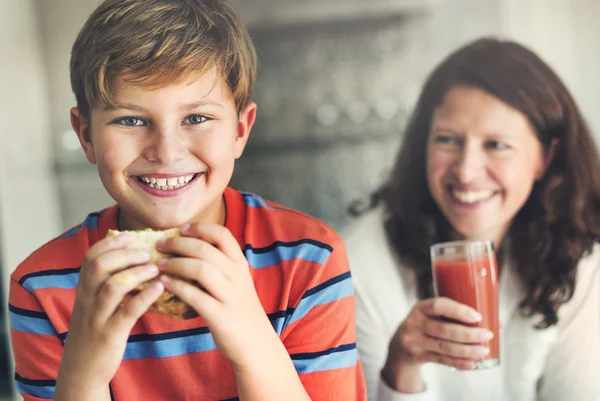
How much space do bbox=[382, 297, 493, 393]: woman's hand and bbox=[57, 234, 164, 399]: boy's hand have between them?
1.66 ft

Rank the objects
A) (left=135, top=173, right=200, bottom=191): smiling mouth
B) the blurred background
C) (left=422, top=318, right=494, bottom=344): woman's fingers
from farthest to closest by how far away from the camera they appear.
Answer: the blurred background, (left=422, top=318, right=494, bottom=344): woman's fingers, (left=135, top=173, right=200, bottom=191): smiling mouth

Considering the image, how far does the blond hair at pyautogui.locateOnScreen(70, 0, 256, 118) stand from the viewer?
0.69m

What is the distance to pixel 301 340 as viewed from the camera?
778 millimetres

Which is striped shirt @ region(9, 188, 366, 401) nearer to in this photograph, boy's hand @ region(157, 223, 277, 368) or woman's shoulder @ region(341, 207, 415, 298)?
boy's hand @ region(157, 223, 277, 368)

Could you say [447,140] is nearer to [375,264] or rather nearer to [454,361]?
[375,264]

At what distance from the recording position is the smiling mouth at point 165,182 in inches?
28.0

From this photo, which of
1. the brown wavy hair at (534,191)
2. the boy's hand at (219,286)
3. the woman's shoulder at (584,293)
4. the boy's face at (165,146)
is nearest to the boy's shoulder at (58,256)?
the boy's face at (165,146)

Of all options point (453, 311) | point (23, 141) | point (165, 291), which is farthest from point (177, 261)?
point (23, 141)

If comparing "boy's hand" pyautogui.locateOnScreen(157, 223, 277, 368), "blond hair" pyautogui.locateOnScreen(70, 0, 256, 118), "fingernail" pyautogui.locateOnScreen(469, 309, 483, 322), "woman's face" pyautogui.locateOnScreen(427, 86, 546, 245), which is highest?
"blond hair" pyautogui.locateOnScreen(70, 0, 256, 118)

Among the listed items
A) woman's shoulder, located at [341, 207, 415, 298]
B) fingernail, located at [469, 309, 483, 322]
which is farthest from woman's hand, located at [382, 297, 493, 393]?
woman's shoulder, located at [341, 207, 415, 298]

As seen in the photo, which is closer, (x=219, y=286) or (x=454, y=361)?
(x=219, y=286)

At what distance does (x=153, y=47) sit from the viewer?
692 mm

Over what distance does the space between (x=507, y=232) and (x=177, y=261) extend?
30.4 inches

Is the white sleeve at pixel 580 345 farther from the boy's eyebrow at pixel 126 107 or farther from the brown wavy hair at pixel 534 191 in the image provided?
the boy's eyebrow at pixel 126 107
